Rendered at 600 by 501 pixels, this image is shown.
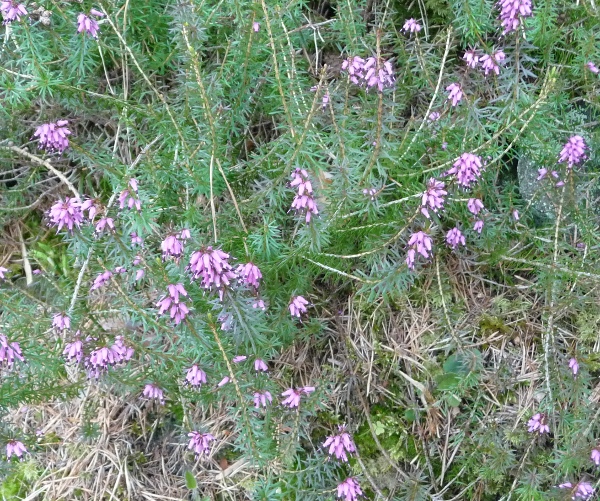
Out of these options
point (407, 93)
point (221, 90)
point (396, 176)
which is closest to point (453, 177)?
point (396, 176)

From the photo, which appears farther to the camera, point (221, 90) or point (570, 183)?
point (221, 90)

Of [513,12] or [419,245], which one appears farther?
[513,12]

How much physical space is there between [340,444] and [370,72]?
7.47 feet

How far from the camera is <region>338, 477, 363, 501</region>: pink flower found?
12.3 feet

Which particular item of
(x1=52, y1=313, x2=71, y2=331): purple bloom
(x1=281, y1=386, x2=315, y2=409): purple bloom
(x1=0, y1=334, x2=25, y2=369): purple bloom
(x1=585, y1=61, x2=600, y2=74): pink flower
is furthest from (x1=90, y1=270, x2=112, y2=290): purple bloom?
(x1=585, y1=61, x2=600, y2=74): pink flower

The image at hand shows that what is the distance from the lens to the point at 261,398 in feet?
12.1

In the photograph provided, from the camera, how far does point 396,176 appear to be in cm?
404

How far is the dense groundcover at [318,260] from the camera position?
12.1 ft

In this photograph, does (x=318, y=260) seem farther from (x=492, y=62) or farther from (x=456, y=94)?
(x=492, y=62)

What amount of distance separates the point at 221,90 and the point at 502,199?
218 centimetres

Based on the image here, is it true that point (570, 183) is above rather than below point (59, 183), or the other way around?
above

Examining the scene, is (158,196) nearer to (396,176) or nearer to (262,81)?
(262,81)

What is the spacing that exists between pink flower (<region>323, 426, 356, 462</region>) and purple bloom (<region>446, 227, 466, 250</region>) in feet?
4.66

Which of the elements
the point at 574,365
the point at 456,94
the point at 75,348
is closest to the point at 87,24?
the point at 75,348
